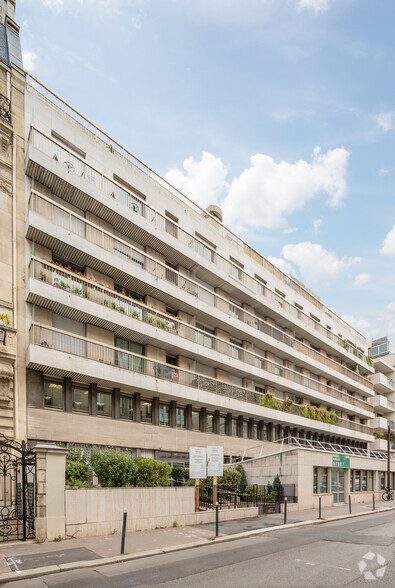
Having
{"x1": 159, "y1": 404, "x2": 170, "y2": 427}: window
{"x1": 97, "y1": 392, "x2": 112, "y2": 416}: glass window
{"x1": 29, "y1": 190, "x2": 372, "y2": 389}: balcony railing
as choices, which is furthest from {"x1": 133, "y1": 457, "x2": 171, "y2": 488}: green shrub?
{"x1": 29, "y1": 190, "x2": 372, "y2": 389}: balcony railing

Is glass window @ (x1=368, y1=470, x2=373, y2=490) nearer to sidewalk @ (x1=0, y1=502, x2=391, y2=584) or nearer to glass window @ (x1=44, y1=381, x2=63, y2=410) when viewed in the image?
sidewalk @ (x1=0, y1=502, x2=391, y2=584)

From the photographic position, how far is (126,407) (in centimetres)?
2700

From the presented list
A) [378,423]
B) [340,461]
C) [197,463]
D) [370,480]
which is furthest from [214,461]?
[378,423]

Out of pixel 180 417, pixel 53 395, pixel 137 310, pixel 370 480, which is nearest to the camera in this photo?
pixel 53 395

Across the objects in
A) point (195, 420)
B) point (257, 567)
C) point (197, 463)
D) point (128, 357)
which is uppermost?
point (128, 357)

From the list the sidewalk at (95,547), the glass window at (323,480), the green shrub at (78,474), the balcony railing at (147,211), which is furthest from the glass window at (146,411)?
the glass window at (323,480)

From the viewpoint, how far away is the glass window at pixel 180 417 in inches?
1211

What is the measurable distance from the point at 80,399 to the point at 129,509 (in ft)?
29.4

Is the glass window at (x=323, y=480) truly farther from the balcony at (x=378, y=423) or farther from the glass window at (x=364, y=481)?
the balcony at (x=378, y=423)

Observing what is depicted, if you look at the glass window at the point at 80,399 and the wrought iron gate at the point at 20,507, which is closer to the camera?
the wrought iron gate at the point at 20,507

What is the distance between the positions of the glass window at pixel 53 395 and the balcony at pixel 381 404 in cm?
5214

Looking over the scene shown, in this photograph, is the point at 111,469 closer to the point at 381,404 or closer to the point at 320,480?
the point at 320,480

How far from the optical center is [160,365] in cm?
2838

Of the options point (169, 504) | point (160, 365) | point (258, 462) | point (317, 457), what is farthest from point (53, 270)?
point (317, 457)
